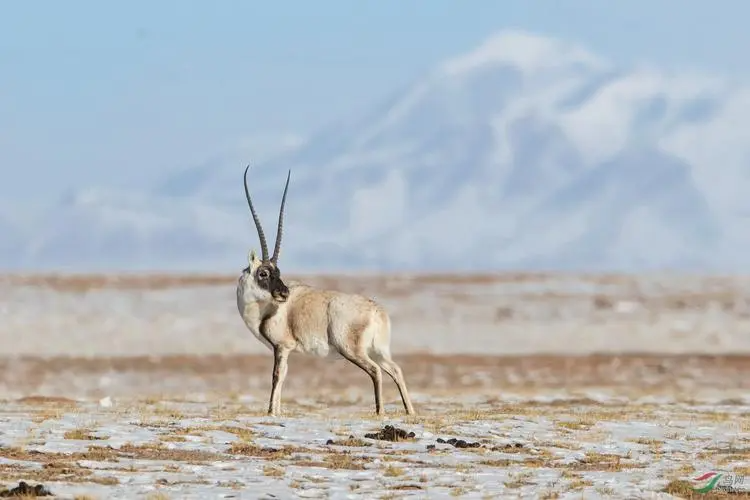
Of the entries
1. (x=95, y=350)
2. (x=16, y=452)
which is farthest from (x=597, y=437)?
(x=95, y=350)

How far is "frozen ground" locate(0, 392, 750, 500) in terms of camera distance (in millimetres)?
16281

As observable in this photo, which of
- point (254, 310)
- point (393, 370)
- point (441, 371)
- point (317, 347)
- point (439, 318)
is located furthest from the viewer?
point (439, 318)

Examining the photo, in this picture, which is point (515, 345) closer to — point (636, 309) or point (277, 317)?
point (636, 309)

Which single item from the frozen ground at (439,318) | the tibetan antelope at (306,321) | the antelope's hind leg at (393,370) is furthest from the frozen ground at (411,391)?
the tibetan antelope at (306,321)

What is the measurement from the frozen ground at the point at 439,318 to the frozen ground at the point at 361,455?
29.0 meters

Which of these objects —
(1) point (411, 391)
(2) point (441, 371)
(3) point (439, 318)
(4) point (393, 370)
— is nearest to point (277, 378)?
(4) point (393, 370)

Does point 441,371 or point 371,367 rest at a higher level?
point 441,371

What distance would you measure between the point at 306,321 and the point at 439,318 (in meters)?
38.6

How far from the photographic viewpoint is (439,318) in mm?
61812

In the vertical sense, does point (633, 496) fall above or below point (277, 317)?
below

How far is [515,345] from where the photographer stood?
55125 mm

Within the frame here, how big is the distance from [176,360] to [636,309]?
74.8 ft

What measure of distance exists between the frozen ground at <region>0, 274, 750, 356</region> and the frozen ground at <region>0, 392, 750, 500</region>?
2900 centimetres

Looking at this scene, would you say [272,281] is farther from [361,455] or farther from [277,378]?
[361,455]
